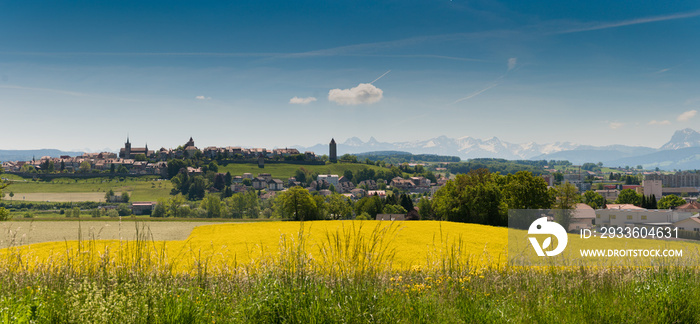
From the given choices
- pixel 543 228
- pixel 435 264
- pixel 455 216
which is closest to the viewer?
pixel 435 264

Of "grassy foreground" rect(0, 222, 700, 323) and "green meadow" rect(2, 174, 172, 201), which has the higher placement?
"grassy foreground" rect(0, 222, 700, 323)

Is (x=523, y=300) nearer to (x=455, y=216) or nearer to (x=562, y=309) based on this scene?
(x=562, y=309)

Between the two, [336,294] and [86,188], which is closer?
[336,294]

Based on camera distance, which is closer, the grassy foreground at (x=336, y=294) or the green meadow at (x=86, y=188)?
Answer: the grassy foreground at (x=336, y=294)

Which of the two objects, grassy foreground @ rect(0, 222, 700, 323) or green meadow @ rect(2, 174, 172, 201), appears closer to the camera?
grassy foreground @ rect(0, 222, 700, 323)

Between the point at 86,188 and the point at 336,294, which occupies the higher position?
the point at 336,294

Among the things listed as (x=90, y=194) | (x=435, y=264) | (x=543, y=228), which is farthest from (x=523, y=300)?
(x=90, y=194)

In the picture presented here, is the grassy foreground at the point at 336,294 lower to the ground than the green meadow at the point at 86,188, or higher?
higher

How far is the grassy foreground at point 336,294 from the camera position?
4820 mm

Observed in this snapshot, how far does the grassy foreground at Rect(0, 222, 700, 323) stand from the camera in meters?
4.82

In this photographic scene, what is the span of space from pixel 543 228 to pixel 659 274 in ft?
10.6

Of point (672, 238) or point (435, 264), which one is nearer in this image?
point (435, 264)

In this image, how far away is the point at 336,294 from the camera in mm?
5426

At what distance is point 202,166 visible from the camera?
192375 mm
